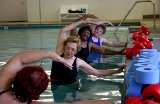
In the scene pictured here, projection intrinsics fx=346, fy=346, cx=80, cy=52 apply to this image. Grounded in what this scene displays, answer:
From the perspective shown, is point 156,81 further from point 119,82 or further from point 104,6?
point 104,6

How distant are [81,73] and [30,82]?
3916 millimetres

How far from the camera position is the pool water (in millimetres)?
5164

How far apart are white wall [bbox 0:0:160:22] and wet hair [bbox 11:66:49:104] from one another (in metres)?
12.9

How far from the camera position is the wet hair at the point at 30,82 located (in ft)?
7.74

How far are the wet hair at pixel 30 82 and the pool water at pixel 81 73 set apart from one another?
2.49 metres

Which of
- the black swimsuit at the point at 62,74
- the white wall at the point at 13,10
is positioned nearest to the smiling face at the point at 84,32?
the black swimsuit at the point at 62,74

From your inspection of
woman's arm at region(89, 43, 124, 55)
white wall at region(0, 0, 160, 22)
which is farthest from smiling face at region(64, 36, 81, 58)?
white wall at region(0, 0, 160, 22)

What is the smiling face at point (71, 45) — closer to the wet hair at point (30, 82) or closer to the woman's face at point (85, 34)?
the woman's face at point (85, 34)

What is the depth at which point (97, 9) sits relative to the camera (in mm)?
15172

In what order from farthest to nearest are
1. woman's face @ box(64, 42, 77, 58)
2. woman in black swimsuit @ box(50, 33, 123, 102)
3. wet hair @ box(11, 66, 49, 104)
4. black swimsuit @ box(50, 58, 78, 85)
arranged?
black swimsuit @ box(50, 58, 78, 85)
woman in black swimsuit @ box(50, 33, 123, 102)
woman's face @ box(64, 42, 77, 58)
wet hair @ box(11, 66, 49, 104)

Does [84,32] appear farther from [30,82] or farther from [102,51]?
[30,82]

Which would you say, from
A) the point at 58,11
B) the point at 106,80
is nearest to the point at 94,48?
the point at 106,80

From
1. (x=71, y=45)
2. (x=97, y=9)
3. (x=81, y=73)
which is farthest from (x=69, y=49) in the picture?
(x=97, y=9)

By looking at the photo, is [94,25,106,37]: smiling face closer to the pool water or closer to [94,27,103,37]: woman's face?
[94,27,103,37]: woman's face
